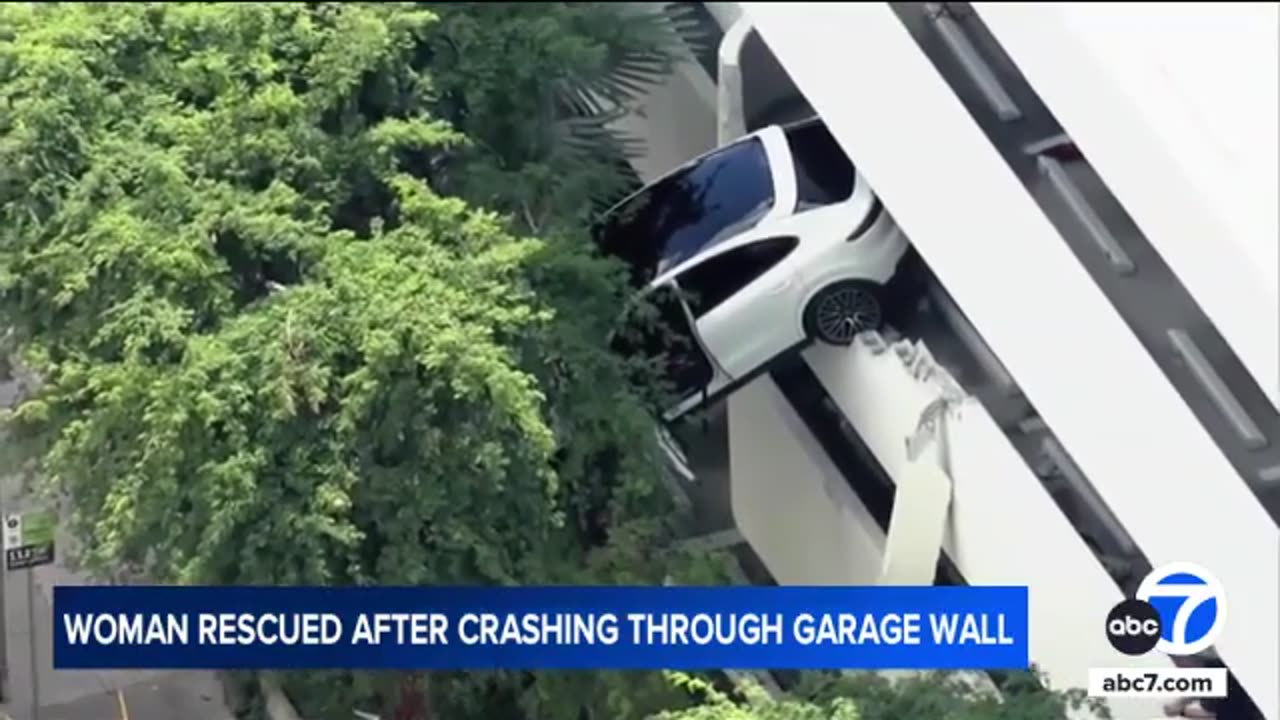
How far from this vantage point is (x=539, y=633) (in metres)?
3.02

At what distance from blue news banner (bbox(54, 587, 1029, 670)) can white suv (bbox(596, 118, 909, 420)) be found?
1.32 feet

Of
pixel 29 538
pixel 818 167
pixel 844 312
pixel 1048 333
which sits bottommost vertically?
pixel 1048 333

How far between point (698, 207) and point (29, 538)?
3.96 feet

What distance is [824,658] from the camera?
299cm

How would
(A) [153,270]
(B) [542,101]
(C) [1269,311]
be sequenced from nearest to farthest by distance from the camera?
1. (C) [1269,311]
2. (A) [153,270]
3. (B) [542,101]

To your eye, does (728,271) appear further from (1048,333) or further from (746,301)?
(1048,333)

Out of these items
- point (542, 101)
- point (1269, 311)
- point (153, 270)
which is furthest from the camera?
point (542, 101)

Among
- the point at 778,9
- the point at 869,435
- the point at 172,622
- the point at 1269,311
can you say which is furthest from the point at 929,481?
the point at 172,622

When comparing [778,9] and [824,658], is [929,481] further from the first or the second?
[778,9]

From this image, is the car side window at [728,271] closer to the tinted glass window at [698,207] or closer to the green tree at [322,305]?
the tinted glass window at [698,207]

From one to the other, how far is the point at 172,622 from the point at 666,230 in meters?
1.01

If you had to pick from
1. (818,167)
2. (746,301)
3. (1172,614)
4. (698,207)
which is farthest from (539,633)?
(1172,614)

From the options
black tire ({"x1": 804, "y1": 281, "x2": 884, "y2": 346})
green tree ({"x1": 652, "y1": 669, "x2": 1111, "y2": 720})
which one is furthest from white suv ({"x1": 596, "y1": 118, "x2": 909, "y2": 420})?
green tree ({"x1": 652, "y1": 669, "x2": 1111, "y2": 720})

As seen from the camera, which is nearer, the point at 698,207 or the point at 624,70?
the point at 698,207
